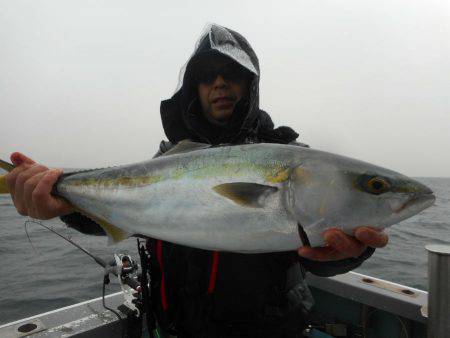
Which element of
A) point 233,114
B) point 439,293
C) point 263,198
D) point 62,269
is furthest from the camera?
point 62,269

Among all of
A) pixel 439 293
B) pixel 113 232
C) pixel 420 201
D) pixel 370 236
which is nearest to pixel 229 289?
pixel 113 232

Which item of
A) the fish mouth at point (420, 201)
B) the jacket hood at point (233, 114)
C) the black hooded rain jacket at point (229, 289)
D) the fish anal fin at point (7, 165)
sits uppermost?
the jacket hood at point (233, 114)

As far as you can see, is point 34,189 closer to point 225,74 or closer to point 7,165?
point 7,165

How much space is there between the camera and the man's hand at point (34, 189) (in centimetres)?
288

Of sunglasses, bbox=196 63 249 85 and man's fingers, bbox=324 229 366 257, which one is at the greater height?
sunglasses, bbox=196 63 249 85

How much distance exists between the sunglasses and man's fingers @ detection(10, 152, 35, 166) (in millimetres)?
2094

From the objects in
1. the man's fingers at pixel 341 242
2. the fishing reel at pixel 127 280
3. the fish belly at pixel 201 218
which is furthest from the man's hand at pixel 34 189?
the man's fingers at pixel 341 242

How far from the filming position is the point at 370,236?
2.18 meters

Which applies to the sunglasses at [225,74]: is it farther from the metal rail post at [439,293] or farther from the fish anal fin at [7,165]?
the metal rail post at [439,293]

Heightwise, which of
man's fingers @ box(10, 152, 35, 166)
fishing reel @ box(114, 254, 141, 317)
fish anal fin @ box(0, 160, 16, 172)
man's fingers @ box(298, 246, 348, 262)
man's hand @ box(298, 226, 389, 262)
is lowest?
fishing reel @ box(114, 254, 141, 317)

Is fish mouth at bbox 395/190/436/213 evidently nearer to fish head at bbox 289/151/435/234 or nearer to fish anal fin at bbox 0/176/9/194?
fish head at bbox 289/151/435/234

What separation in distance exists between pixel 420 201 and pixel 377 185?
273 millimetres

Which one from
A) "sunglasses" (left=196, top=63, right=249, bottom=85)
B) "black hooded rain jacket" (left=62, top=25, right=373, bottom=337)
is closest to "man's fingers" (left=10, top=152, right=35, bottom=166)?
"black hooded rain jacket" (left=62, top=25, right=373, bottom=337)

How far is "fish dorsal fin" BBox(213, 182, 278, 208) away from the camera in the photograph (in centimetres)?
231
